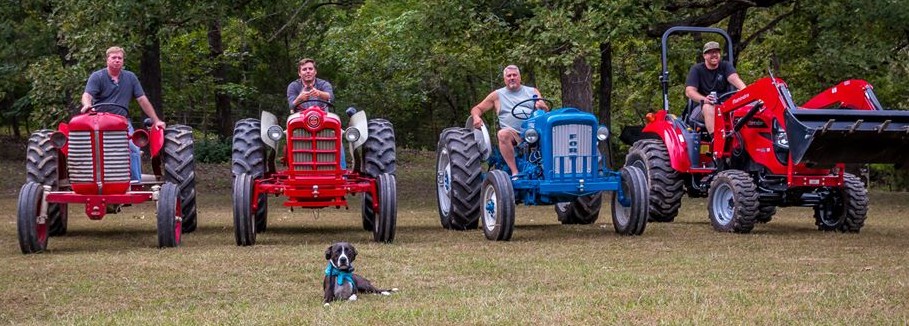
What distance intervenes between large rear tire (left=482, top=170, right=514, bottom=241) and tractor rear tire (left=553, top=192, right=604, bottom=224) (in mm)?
2575

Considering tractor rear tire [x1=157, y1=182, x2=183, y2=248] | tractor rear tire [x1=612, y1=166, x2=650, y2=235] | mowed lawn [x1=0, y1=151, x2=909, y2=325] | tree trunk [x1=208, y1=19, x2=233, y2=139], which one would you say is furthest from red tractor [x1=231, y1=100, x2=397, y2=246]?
tree trunk [x1=208, y1=19, x2=233, y2=139]

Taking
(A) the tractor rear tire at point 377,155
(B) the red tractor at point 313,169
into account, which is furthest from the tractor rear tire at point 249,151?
(A) the tractor rear tire at point 377,155

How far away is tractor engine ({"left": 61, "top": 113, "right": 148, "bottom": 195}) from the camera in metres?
12.5

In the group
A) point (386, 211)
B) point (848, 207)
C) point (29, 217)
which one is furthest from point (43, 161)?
point (848, 207)

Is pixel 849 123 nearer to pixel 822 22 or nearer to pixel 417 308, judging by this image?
pixel 417 308

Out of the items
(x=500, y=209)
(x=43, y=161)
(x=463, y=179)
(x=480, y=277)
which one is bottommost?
(x=480, y=277)

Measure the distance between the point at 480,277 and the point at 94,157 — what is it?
4520mm

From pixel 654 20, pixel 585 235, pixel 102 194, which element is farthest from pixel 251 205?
pixel 654 20

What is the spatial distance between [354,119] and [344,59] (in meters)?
23.9

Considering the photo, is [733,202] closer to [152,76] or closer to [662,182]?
[662,182]

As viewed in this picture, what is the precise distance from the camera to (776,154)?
14.1 meters

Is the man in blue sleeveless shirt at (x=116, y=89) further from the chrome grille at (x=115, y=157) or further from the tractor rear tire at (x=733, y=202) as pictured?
the tractor rear tire at (x=733, y=202)

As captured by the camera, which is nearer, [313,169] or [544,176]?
[313,169]

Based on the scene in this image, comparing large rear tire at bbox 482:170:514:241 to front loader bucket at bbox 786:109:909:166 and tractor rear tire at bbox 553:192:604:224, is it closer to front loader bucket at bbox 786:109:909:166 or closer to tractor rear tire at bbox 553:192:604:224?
tractor rear tire at bbox 553:192:604:224
